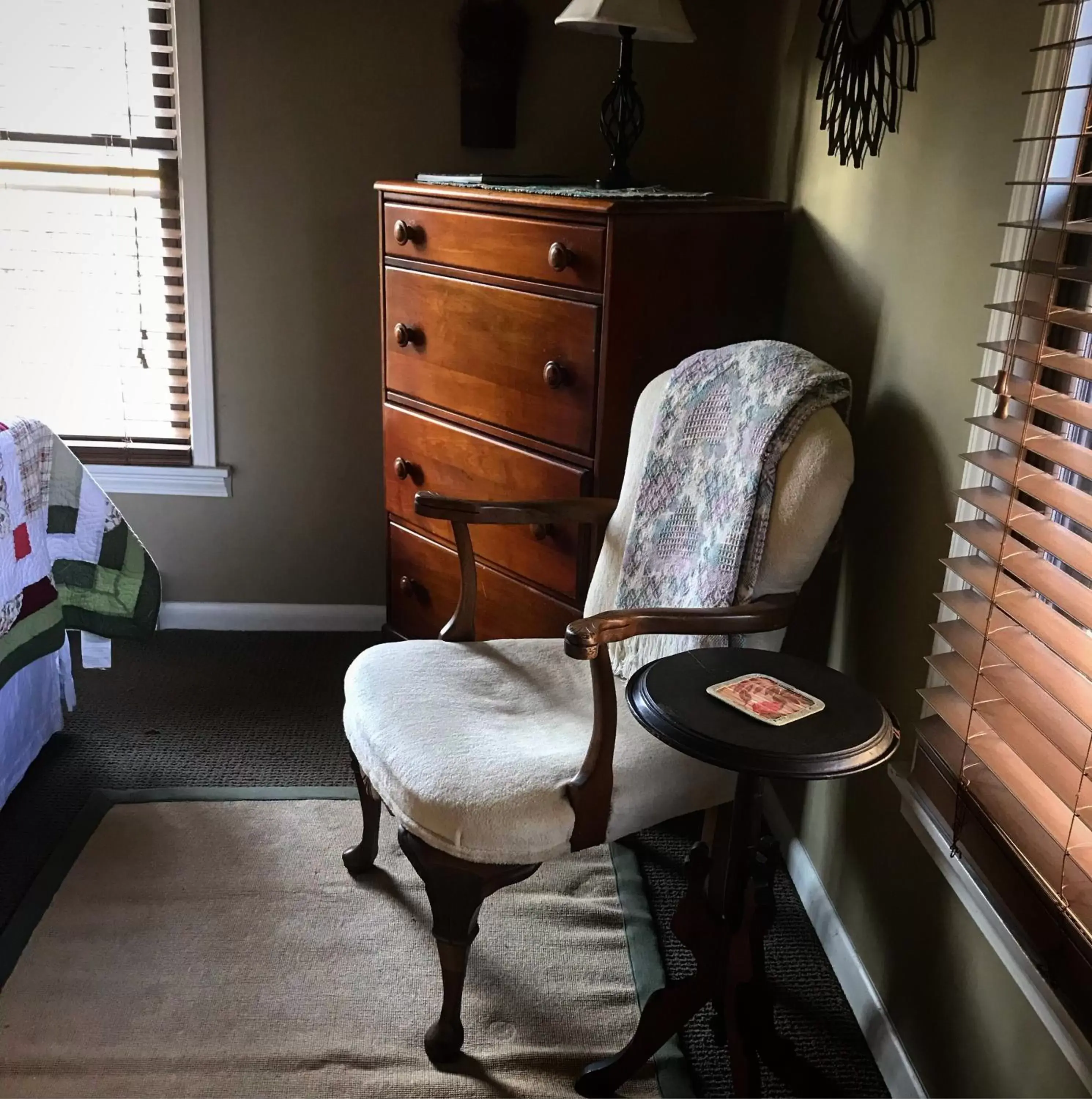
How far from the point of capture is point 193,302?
2914 millimetres

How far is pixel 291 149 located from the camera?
9.24 ft

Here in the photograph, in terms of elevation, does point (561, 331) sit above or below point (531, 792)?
above

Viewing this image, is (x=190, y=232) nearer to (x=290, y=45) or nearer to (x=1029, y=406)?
(x=290, y=45)

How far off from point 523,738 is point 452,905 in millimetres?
265

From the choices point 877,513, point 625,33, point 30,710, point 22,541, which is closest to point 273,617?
point 30,710

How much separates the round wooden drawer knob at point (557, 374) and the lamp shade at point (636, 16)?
26.3 inches

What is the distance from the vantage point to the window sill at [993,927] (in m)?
1.16

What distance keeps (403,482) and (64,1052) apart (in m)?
1.42

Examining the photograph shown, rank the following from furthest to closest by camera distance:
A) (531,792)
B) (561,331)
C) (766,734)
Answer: (561,331) < (531,792) < (766,734)

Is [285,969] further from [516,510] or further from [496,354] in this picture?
[496,354]

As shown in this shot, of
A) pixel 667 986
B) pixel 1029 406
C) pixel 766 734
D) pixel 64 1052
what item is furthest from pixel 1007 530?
pixel 64 1052

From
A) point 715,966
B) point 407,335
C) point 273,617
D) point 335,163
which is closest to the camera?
point 715,966

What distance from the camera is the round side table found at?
129cm

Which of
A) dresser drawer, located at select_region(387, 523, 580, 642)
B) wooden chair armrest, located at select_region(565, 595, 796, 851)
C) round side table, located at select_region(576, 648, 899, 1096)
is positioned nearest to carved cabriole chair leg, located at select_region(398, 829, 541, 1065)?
wooden chair armrest, located at select_region(565, 595, 796, 851)
